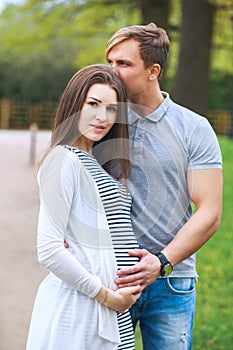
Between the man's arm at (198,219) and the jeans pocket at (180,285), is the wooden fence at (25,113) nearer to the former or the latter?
the jeans pocket at (180,285)

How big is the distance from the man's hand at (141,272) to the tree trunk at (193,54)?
14.9 metres

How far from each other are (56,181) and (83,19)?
23114mm

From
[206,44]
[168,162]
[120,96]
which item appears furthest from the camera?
[206,44]

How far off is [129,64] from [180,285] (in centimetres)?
88

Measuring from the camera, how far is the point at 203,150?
10.1 feet

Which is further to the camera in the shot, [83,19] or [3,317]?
[83,19]

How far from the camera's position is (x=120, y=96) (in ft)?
9.66

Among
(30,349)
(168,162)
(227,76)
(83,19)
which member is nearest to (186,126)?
(168,162)

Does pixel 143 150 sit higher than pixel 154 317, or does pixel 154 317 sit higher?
pixel 143 150

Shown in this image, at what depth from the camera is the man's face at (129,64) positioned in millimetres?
3014

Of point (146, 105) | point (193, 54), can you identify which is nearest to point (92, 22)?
point (193, 54)

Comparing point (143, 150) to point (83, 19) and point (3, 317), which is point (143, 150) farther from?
point (83, 19)

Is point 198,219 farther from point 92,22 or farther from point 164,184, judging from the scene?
point 92,22

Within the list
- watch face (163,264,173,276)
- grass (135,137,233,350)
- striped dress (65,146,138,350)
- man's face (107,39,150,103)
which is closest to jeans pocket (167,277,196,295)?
watch face (163,264,173,276)
